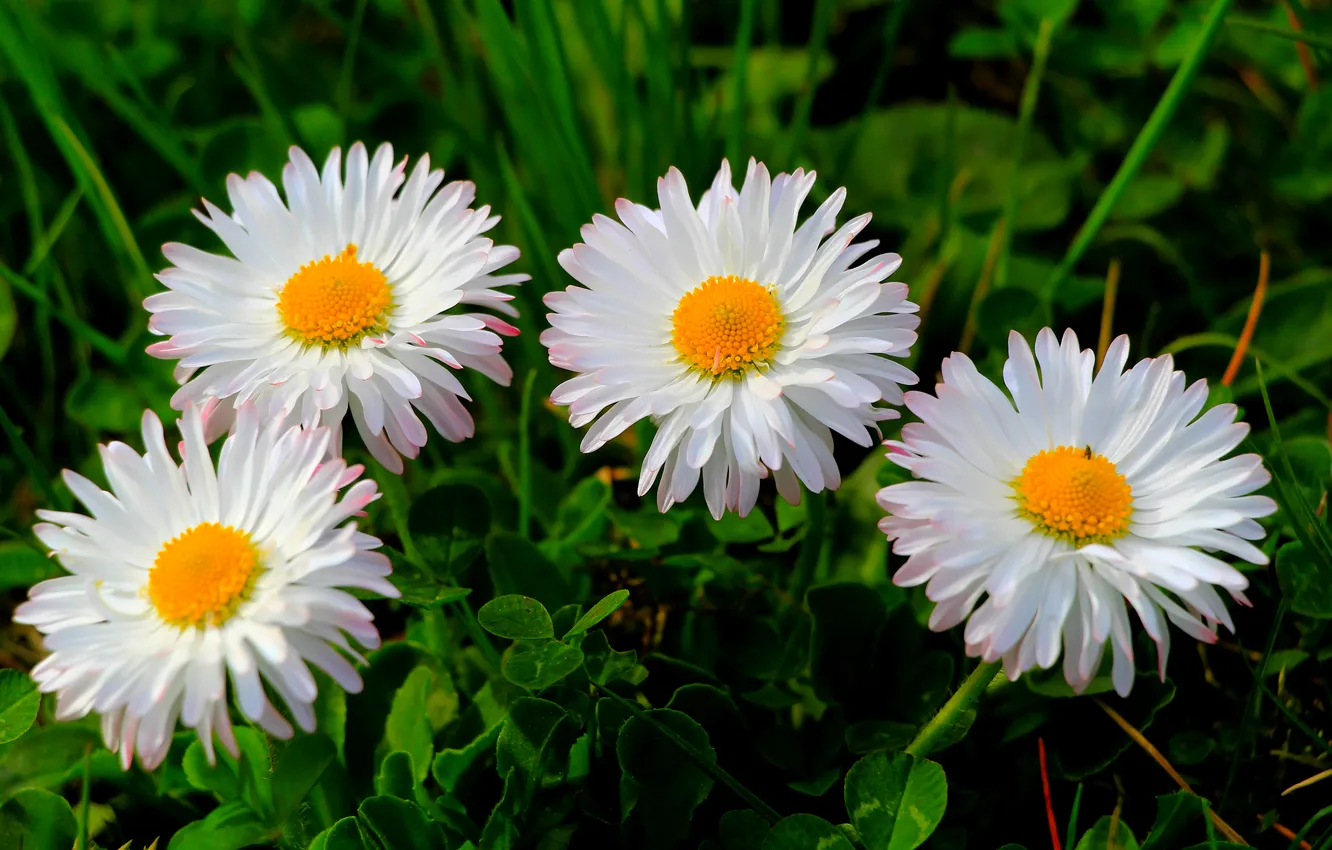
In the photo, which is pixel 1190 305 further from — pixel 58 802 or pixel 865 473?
pixel 58 802

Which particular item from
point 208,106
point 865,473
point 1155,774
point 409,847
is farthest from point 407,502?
point 208,106

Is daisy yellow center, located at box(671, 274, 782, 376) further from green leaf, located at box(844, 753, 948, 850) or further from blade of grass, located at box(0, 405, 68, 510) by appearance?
blade of grass, located at box(0, 405, 68, 510)

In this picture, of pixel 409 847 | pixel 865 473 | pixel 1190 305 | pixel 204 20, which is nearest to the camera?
pixel 409 847

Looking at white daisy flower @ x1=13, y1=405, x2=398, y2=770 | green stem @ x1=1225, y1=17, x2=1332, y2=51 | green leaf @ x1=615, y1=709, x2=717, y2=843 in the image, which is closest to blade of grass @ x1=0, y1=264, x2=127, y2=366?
white daisy flower @ x1=13, y1=405, x2=398, y2=770

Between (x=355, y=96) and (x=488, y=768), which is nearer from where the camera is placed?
(x=488, y=768)

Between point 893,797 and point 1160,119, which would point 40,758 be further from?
point 1160,119

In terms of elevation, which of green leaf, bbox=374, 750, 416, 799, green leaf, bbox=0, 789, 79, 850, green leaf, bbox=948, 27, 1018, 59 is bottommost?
green leaf, bbox=0, 789, 79, 850
